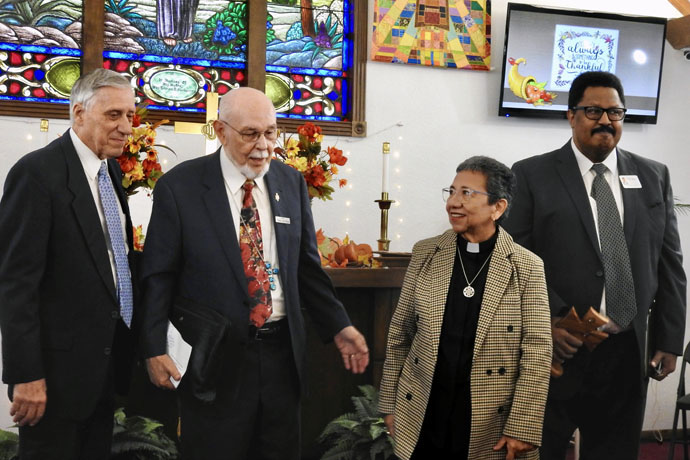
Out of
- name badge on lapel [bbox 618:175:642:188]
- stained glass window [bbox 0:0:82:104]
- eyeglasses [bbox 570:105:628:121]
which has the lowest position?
name badge on lapel [bbox 618:175:642:188]

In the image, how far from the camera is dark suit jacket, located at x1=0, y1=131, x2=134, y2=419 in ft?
7.31

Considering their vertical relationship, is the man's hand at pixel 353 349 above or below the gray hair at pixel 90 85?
below

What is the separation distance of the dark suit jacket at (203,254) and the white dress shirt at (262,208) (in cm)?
2

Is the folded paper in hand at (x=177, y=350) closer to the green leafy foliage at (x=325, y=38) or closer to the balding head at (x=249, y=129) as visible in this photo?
the balding head at (x=249, y=129)

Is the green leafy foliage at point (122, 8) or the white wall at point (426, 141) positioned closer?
the green leafy foliage at point (122, 8)

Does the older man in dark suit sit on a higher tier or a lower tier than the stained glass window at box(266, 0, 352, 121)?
lower

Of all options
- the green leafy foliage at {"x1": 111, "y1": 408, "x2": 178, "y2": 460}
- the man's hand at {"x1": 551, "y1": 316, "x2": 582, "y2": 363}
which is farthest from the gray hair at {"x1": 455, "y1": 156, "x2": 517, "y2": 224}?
the green leafy foliage at {"x1": 111, "y1": 408, "x2": 178, "y2": 460}

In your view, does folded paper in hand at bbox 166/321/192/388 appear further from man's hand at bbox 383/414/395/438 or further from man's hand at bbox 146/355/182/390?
man's hand at bbox 383/414/395/438

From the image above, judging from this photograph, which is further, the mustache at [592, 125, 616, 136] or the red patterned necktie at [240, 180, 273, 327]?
the mustache at [592, 125, 616, 136]

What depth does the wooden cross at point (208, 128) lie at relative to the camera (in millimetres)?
4219

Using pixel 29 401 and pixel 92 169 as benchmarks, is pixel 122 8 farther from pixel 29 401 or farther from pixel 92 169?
pixel 29 401

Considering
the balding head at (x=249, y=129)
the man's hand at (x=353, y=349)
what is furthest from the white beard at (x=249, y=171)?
the man's hand at (x=353, y=349)

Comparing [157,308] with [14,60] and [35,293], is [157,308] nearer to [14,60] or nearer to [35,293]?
[35,293]

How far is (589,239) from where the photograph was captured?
112 inches
